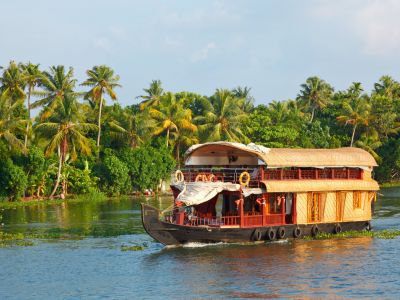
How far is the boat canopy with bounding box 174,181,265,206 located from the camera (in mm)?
26594

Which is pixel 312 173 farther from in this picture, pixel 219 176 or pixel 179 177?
pixel 179 177

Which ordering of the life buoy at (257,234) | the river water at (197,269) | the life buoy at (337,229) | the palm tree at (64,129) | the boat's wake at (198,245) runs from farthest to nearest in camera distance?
the palm tree at (64,129) → the life buoy at (337,229) → the life buoy at (257,234) → the boat's wake at (198,245) → the river water at (197,269)

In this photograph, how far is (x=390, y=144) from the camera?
225 ft

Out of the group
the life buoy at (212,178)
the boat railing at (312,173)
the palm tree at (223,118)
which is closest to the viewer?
the life buoy at (212,178)

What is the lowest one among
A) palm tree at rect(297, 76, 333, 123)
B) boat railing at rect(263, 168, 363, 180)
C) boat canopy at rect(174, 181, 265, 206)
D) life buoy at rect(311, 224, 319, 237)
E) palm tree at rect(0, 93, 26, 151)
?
life buoy at rect(311, 224, 319, 237)

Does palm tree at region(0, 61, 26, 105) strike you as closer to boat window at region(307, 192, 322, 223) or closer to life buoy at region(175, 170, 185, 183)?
life buoy at region(175, 170, 185, 183)

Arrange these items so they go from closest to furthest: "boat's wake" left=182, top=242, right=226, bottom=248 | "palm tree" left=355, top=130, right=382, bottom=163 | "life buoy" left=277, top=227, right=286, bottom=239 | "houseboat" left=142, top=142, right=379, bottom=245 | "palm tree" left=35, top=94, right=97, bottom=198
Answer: "houseboat" left=142, top=142, right=379, bottom=245, "boat's wake" left=182, top=242, right=226, bottom=248, "life buoy" left=277, top=227, right=286, bottom=239, "palm tree" left=35, top=94, right=97, bottom=198, "palm tree" left=355, top=130, right=382, bottom=163

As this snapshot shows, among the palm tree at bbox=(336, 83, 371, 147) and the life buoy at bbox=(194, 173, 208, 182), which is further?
the palm tree at bbox=(336, 83, 371, 147)

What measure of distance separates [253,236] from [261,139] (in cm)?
3502

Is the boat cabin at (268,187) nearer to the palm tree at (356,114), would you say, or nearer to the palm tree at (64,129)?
the palm tree at (64,129)

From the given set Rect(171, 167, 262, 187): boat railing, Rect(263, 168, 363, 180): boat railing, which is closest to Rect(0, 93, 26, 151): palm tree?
Rect(171, 167, 262, 187): boat railing

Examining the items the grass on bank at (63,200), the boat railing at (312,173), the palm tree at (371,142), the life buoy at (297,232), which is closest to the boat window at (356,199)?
the boat railing at (312,173)

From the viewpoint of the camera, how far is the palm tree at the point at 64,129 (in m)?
49.1

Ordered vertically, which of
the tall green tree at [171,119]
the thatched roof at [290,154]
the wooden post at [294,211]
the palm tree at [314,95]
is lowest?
the wooden post at [294,211]
